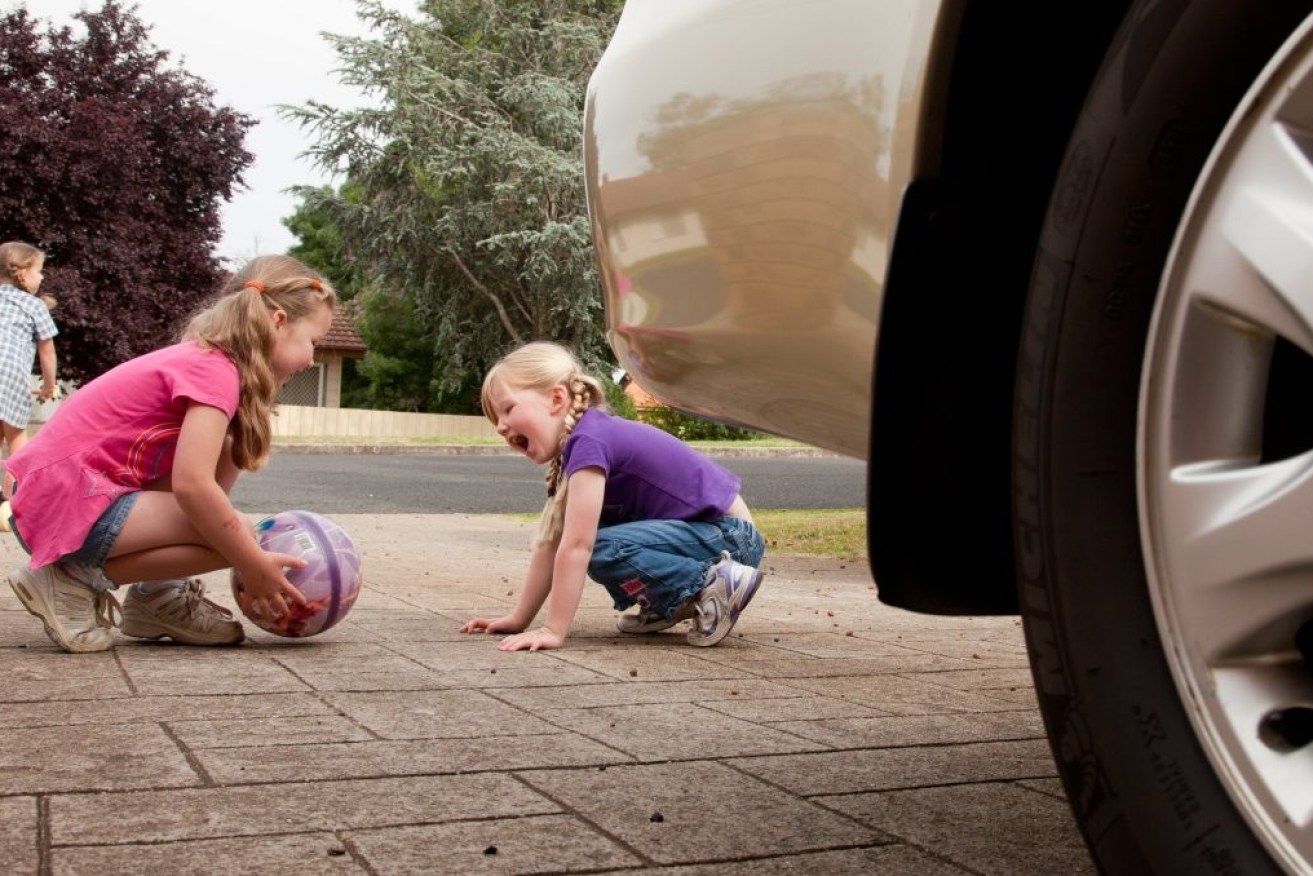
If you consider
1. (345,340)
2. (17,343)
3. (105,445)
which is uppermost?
(345,340)

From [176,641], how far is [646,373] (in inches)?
93.3

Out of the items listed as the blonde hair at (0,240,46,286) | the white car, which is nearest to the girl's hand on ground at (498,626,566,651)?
the white car

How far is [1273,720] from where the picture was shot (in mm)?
1480

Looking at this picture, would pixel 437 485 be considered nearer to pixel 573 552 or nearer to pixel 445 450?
pixel 445 450

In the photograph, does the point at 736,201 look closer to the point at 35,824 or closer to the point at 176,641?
the point at 35,824

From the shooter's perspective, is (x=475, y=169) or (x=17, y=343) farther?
(x=475, y=169)

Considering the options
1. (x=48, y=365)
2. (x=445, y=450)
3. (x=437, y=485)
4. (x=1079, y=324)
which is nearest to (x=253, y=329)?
(x=1079, y=324)

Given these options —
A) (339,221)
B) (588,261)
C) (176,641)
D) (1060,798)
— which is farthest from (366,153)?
(1060,798)

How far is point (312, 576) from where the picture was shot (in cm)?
444

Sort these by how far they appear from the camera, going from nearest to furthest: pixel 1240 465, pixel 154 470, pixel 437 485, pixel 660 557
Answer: pixel 1240 465 < pixel 154 470 < pixel 660 557 < pixel 437 485

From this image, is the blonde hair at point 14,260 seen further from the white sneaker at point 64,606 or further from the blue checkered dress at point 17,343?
the white sneaker at point 64,606

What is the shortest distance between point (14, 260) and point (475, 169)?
26.2 metres

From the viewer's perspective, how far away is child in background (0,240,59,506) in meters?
9.49

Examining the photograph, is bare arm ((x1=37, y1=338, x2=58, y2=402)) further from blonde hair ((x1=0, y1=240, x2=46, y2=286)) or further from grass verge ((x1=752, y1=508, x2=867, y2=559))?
grass verge ((x1=752, y1=508, x2=867, y2=559))
